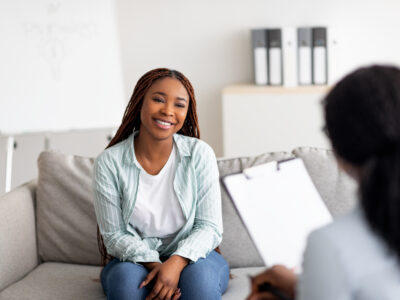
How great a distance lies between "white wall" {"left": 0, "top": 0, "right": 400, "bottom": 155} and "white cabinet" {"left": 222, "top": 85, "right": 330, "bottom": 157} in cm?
34

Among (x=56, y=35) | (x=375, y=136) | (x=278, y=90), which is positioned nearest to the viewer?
(x=375, y=136)

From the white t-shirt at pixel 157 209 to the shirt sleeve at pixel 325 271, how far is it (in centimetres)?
96

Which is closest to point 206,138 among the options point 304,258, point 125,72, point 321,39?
point 125,72

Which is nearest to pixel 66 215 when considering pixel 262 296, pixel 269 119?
pixel 262 296

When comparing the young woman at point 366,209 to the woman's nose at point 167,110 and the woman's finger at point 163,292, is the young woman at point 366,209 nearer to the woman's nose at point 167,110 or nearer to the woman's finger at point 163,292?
the woman's finger at point 163,292

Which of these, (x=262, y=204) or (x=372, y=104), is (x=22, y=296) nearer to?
(x=262, y=204)

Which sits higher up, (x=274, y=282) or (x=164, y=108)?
(x=164, y=108)

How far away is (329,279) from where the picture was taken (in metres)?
0.72

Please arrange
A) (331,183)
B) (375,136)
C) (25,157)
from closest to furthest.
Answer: (375,136) → (331,183) → (25,157)

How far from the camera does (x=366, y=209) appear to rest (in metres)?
0.73

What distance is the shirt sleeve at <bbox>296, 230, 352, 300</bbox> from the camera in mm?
716

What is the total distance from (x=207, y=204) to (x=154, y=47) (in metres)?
2.19

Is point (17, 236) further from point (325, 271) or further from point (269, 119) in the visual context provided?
point (269, 119)

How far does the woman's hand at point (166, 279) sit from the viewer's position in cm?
148
